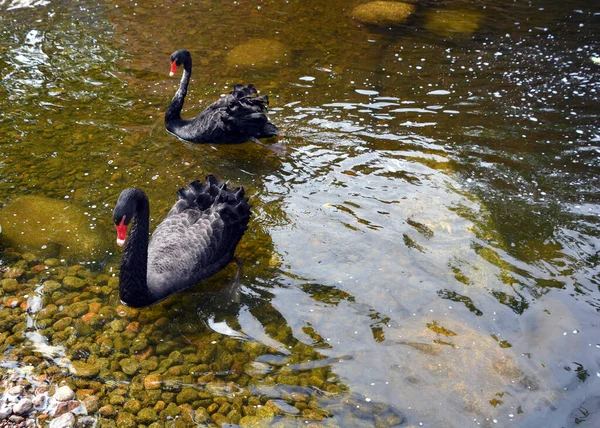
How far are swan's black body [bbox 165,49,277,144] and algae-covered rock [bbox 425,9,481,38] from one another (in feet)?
13.0

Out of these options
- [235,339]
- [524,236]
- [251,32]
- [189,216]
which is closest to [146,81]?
[251,32]

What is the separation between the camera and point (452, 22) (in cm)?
897

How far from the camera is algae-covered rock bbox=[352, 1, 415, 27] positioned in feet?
29.1

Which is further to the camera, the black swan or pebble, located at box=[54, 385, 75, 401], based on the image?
the black swan

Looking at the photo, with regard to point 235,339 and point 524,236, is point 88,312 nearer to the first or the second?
point 235,339

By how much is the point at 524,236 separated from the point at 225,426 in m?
2.88

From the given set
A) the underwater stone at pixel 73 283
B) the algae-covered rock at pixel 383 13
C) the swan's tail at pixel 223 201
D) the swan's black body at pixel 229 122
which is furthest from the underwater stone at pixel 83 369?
the algae-covered rock at pixel 383 13

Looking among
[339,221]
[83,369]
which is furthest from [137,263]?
[339,221]

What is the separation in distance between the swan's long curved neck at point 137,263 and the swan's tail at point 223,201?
68 cm

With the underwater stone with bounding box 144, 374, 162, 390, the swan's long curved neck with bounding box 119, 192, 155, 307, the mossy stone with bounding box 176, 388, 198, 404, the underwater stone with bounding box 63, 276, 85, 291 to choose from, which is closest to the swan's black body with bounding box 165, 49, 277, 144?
the swan's long curved neck with bounding box 119, 192, 155, 307

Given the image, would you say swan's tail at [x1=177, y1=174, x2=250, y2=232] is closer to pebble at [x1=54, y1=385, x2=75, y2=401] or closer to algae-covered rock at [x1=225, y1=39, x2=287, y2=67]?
pebble at [x1=54, y1=385, x2=75, y2=401]

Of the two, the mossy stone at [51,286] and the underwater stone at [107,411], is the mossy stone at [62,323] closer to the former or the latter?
the mossy stone at [51,286]

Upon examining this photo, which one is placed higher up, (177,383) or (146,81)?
(146,81)

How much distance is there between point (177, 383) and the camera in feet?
11.8
